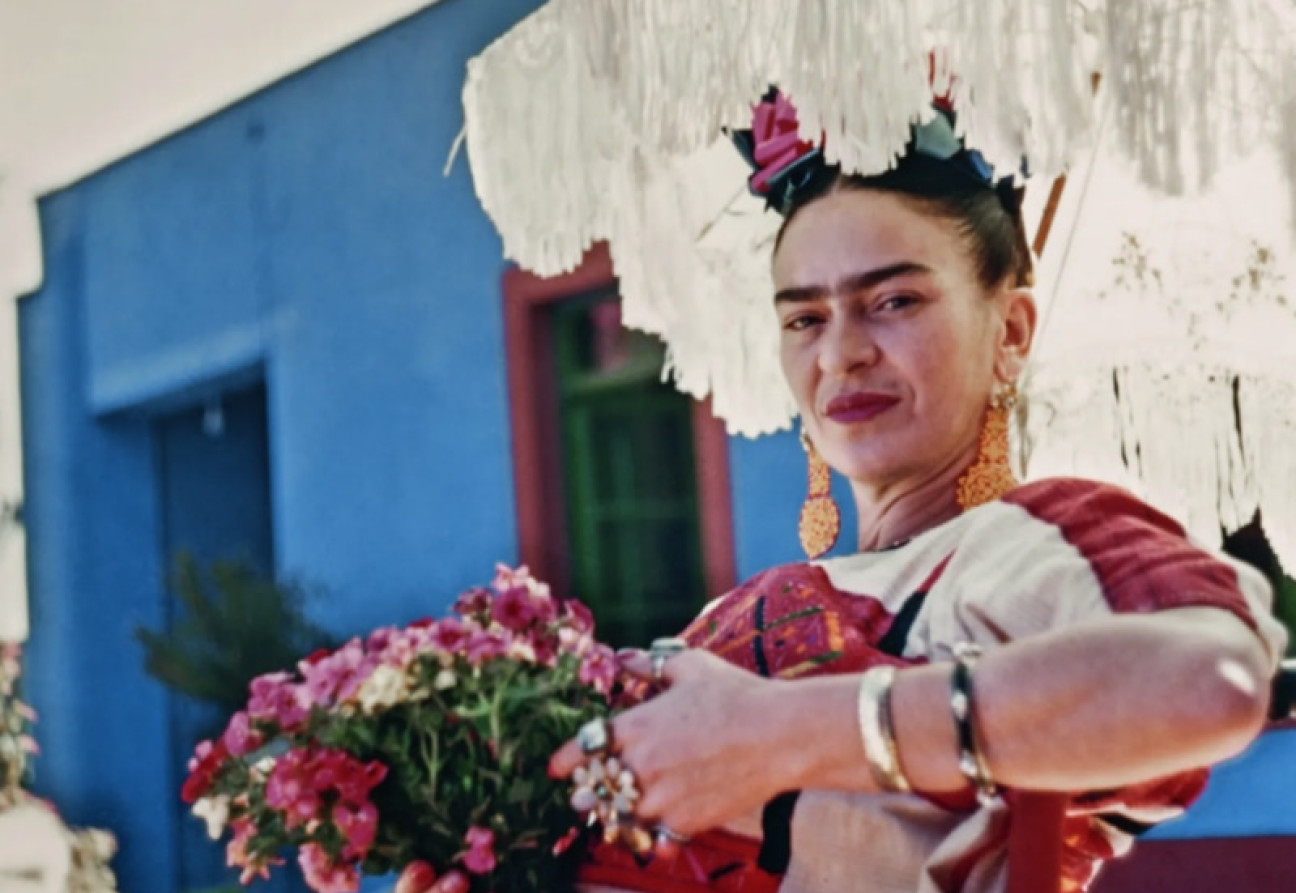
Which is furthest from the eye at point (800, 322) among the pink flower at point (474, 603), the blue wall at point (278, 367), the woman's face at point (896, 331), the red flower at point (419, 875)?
the blue wall at point (278, 367)

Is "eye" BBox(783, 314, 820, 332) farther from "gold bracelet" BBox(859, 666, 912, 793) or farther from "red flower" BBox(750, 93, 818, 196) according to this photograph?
"gold bracelet" BBox(859, 666, 912, 793)

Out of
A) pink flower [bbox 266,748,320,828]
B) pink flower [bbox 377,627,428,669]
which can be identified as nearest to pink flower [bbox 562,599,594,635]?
pink flower [bbox 377,627,428,669]

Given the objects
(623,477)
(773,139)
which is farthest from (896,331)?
(623,477)

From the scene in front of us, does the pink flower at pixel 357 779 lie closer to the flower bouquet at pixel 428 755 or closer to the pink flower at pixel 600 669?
the flower bouquet at pixel 428 755

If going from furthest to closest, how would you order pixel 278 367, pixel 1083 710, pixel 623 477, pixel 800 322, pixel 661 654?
pixel 278 367 < pixel 623 477 < pixel 800 322 < pixel 661 654 < pixel 1083 710

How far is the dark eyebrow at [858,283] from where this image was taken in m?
1.47

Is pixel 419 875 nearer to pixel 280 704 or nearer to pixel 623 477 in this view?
pixel 280 704

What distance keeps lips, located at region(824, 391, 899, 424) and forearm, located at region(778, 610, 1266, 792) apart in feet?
1.55

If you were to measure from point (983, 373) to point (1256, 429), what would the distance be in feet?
1.70

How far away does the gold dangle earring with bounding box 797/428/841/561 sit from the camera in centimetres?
173

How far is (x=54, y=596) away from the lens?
3127 mm

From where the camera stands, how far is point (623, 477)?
294 cm

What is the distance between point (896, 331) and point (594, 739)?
1.79 ft

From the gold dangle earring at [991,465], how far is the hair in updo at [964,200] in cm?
13
